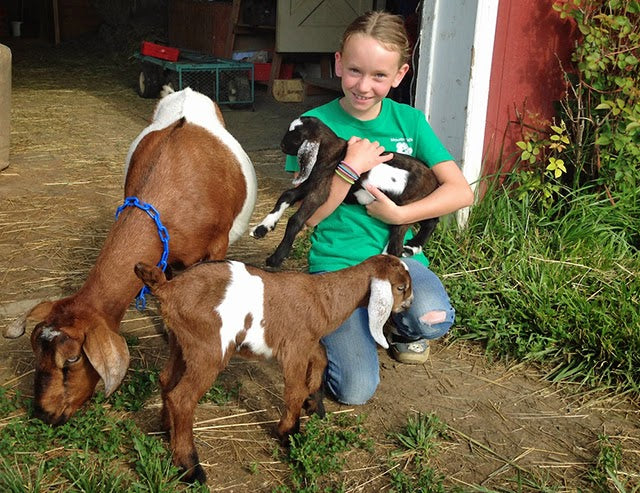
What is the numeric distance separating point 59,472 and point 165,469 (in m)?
0.42

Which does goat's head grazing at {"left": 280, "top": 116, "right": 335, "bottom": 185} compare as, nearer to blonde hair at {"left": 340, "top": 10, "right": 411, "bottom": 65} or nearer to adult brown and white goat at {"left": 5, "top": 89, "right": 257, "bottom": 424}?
Answer: blonde hair at {"left": 340, "top": 10, "right": 411, "bottom": 65}

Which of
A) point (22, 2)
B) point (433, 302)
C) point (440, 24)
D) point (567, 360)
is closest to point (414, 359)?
point (433, 302)

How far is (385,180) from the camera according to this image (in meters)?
3.38

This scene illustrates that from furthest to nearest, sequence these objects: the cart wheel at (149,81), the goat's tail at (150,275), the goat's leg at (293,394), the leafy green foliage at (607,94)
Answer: the cart wheel at (149,81) < the leafy green foliage at (607,94) < the goat's leg at (293,394) < the goat's tail at (150,275)

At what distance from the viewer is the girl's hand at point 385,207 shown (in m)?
3.32

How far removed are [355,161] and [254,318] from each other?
86 cm

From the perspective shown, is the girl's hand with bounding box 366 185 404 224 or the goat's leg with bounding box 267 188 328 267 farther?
the girl's hand with bounding box 366 185 404 224

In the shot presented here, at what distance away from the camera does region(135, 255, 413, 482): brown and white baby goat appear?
268 centimetres

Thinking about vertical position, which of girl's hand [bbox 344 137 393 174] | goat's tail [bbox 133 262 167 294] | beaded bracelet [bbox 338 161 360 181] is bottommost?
goat's tail [bbox 133 262 167 294]

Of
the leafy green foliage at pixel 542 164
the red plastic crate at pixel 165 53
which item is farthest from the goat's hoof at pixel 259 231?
the red plastic crate at pixel 165 53

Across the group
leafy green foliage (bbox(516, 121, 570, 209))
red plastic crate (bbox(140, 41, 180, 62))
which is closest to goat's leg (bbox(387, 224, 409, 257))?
leafy green foliage (bbox(516, 121, 570, 209))

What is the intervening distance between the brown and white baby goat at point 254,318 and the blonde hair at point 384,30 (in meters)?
0.95

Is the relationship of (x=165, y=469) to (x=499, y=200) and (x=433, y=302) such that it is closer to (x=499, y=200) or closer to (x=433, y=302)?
(x=433, y=302)

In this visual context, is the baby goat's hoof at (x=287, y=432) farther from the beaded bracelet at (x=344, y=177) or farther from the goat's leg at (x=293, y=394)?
the beaded bracelet at (x=344, y=177)
